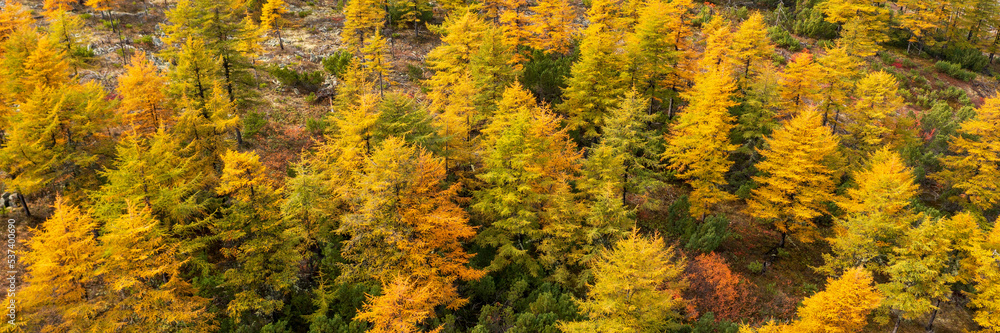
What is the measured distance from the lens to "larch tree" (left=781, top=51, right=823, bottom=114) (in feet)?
108

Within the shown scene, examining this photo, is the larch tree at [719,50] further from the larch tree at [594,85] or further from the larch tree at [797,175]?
the larch tree at [797,175]

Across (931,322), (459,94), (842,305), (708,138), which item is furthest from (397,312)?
(931,322)

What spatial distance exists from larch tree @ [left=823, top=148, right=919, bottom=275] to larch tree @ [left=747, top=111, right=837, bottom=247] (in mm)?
1673

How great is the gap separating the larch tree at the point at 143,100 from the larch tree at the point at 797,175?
114 ft

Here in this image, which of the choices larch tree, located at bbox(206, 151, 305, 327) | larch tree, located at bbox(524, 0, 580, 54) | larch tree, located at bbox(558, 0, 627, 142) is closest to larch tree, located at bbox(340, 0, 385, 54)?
larch tree, located at bbox(524, 0, 580, 54)

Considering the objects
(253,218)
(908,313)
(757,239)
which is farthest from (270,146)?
(908,313)

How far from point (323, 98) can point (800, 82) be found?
3784 centimetres

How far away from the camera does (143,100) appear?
2658 cm

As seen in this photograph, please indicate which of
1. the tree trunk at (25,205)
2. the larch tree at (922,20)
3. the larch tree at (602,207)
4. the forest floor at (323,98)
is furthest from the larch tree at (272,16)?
the larch tree at (922,20)

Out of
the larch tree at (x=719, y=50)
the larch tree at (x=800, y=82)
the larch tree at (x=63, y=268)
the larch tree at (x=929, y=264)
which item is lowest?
the larch tree at (x=929, y=264)

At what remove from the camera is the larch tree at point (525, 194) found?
23.4 m

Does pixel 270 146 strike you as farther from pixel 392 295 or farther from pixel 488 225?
pixel 392 295

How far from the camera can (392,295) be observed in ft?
54.1

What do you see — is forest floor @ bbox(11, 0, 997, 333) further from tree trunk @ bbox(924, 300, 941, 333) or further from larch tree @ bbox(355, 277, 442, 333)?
larch tree @ bbox(355, 277, 442, 333)
